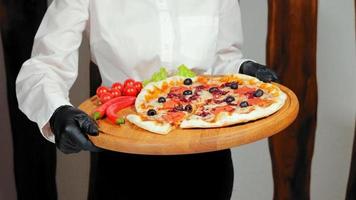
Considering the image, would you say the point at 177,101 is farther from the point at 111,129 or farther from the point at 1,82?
the point at 1,82

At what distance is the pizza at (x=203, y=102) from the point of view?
92cm

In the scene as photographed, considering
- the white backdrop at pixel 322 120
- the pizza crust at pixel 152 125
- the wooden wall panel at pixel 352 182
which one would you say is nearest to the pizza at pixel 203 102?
the pizza crust at pixel 152 125

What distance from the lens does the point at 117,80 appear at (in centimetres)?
113

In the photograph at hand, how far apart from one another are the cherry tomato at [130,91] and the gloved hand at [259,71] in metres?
0.28

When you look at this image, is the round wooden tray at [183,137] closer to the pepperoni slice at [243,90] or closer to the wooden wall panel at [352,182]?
the pepperoni slice at [243,90]

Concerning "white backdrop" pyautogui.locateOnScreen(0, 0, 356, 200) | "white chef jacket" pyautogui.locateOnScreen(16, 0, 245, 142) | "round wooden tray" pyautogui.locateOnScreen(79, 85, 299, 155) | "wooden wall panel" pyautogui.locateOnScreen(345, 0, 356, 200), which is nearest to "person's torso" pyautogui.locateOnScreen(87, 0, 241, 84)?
"white chef jacket" pyautogui.locateOnScreen(16, 0, 245, 142)

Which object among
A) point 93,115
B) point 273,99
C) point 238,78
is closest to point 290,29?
point 238,78

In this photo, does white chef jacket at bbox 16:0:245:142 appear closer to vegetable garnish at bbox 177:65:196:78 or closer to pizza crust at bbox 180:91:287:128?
vegetable garnish at bbox 177:65:196:78

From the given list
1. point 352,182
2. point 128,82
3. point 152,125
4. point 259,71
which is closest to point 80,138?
point 152,125

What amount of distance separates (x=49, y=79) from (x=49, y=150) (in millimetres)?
768

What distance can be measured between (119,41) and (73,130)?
30 cm

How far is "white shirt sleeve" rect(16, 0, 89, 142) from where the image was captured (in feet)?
3.09

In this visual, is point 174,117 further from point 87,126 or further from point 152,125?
point 87,126

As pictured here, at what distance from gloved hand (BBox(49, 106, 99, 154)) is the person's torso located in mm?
253
